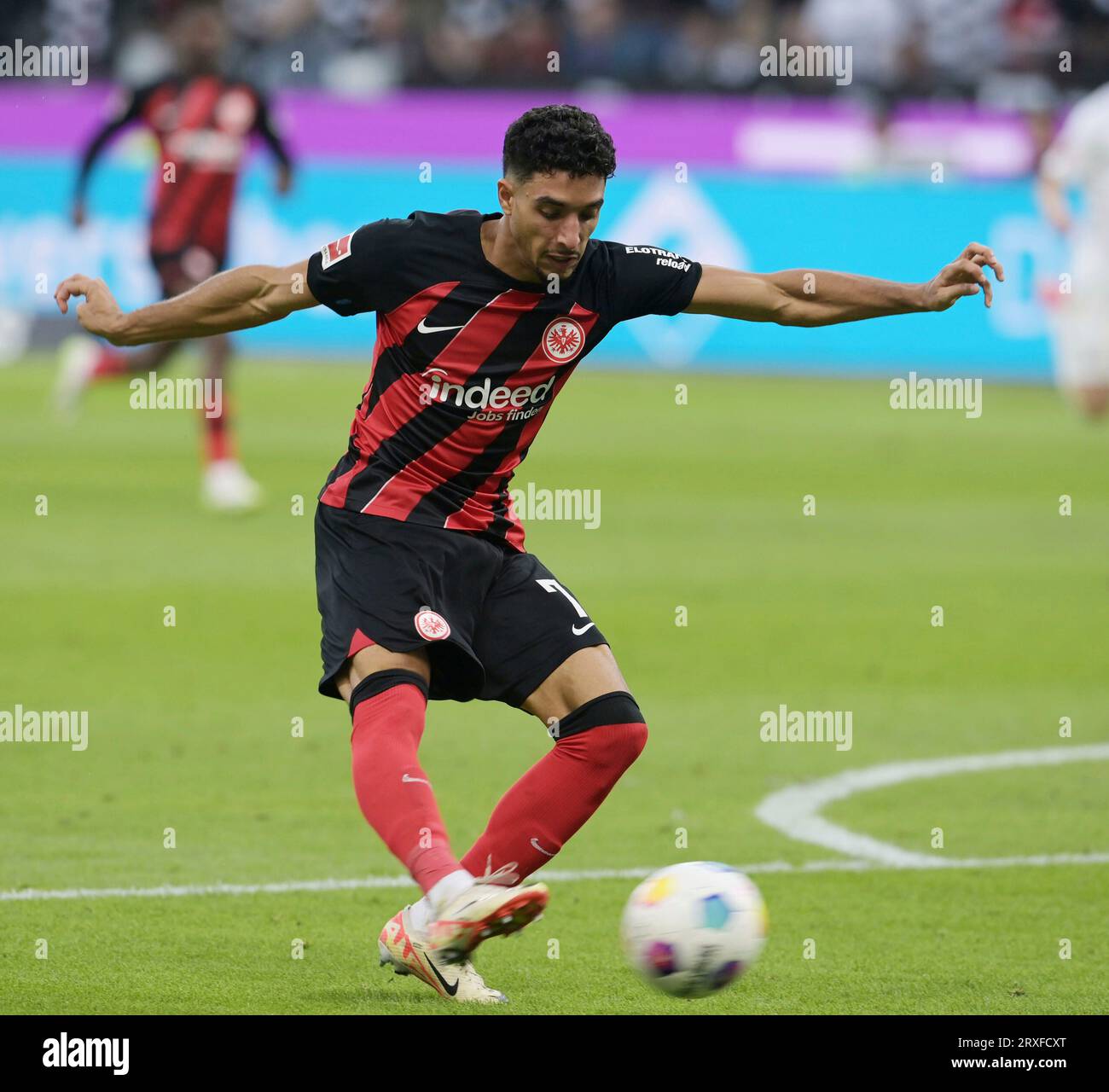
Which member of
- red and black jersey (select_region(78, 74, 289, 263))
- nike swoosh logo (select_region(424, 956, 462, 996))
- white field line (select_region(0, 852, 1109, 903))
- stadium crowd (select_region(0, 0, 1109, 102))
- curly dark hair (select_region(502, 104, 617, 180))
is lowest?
nike swoosh logo (select_region(424, 956, 462, 996))

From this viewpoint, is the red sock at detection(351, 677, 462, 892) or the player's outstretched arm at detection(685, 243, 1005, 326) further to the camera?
the player's outstretched arm at detection(685, 243, 1005, 326)

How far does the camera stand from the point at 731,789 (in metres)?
7.09

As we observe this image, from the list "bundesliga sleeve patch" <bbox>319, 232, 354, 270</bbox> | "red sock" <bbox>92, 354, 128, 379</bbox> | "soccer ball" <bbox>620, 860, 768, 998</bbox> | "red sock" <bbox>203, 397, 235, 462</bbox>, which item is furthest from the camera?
"red sock" <bbox>92, 354, 128, 379</bbox>

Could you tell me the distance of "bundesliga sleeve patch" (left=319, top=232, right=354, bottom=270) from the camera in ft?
15.9

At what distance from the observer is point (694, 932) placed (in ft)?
14.6

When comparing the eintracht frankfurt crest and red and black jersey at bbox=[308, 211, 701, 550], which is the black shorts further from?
the eintracht frankfurt crest

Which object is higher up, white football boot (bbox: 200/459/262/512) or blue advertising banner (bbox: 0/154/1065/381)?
blue advertising banner (bbox: 0/154/1065/381)

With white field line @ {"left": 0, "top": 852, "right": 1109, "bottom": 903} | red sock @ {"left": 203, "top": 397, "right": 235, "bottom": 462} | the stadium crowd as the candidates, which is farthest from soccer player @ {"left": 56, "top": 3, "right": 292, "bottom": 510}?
the stadium crowd

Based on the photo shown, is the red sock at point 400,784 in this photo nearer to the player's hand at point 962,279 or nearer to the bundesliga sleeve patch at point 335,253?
the bundesliga sleeve patch at point 335,253

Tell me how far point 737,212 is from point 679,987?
16.6 m

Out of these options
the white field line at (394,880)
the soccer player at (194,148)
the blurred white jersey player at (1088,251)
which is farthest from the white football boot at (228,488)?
the white field line at (394,880)

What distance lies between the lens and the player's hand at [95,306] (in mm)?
4945

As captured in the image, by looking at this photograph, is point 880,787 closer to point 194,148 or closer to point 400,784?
point 400,784

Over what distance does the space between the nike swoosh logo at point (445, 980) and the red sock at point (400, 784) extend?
1.07ft
